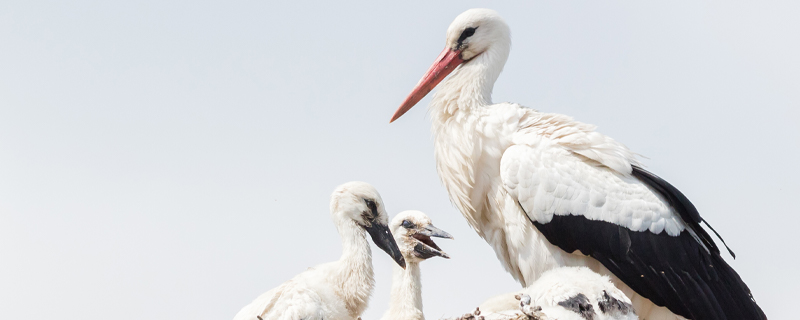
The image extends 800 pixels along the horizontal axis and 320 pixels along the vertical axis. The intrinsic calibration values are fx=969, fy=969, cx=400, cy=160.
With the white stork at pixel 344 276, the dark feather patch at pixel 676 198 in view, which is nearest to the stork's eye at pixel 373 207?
the white stork at pixel 344 276

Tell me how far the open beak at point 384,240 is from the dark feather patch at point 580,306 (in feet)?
5.33

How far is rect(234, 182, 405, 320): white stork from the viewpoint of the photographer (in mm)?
4992

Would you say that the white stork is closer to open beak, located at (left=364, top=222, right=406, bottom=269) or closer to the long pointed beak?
open beak, located at (left=364, top=222, right=406, bottom=269)

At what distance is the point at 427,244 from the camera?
6.37 m

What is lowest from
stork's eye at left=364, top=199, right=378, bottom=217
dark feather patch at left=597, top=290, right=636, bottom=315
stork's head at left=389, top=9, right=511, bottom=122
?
dark feather patch at left=597, top=290, right=636, bottom=315

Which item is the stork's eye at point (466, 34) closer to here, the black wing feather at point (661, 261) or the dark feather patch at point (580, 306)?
the black wing feather at point (661, 261)

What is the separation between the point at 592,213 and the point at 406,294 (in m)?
1.48

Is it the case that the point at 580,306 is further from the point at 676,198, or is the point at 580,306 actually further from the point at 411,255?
the point at 411,255

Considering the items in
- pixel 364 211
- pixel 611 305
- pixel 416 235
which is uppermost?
pixel 364 211

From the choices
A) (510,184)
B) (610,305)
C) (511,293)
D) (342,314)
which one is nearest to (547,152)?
(510,184)

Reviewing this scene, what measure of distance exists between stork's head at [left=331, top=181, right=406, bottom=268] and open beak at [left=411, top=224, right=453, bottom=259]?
0.58 metres

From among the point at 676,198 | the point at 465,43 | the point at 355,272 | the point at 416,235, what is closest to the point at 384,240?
the point at 355,272

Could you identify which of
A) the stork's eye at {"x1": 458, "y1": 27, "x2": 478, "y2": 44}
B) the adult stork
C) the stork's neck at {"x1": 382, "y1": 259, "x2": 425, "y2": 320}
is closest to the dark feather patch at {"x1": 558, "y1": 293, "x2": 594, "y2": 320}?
the adult stork

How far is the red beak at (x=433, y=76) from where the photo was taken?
18.9 ft
